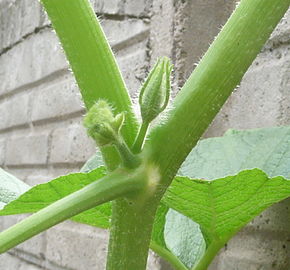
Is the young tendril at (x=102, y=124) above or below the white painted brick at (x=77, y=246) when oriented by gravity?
above

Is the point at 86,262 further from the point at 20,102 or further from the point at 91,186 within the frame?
the point at 91,186

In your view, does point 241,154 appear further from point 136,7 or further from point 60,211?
point 136,7

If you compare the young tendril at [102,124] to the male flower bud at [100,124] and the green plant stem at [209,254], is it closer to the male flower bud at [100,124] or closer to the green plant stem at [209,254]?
the male flower bud at [100,124]

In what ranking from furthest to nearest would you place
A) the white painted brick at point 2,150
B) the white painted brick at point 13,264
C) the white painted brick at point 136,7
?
the white painted brick at point 2,150, the white painted brick at point 13,264, the white painted brick at point 136,7

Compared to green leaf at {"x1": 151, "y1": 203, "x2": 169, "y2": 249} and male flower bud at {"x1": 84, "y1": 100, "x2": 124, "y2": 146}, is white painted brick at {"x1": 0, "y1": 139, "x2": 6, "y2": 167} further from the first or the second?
male flower bud at {"x1": 84, "y1": 100, "x2": 124, "y2": 146}

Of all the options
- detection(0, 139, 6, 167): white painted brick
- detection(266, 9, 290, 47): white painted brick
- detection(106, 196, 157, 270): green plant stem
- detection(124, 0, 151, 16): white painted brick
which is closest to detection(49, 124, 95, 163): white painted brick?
detection(124, 0, 151, 16): white painted brick

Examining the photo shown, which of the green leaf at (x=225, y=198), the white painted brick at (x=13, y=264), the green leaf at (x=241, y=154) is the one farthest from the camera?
the white painted brick at (x=13, y=264)

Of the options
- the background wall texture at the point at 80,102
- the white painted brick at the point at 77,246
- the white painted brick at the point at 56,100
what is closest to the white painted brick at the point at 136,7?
the background wall texture at the point at 80,102

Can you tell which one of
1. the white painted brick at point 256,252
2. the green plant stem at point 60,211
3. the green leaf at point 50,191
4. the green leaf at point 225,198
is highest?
the green plant stem at point 60,211
